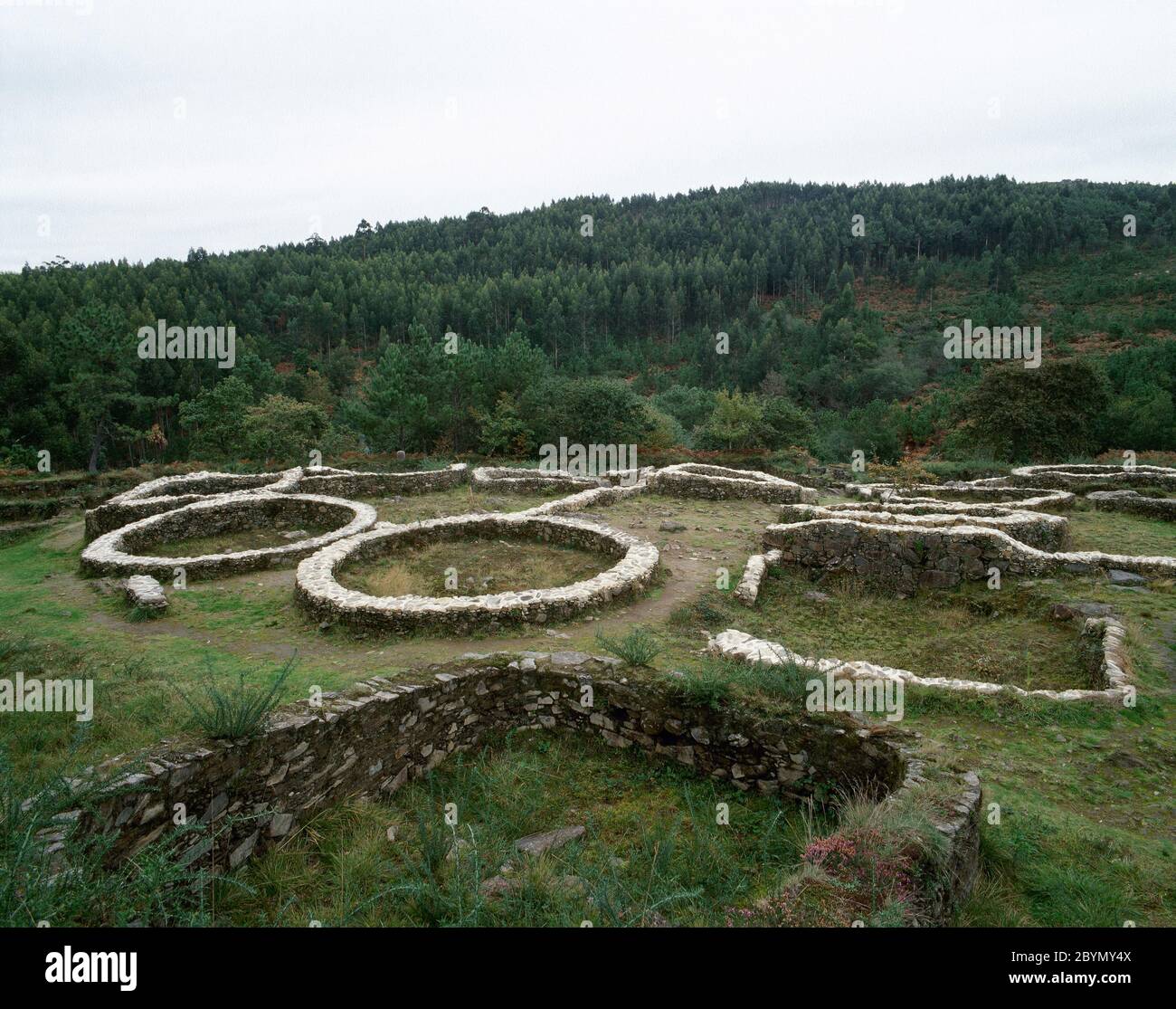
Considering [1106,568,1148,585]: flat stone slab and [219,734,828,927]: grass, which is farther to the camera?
[1106,568,1148,585]: flat stone slab

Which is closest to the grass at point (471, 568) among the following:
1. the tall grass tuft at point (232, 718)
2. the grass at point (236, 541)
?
the grass at point (236, 541)

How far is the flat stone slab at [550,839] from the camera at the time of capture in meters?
5.45

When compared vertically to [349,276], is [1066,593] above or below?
below

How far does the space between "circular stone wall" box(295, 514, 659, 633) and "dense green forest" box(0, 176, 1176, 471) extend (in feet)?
82.2

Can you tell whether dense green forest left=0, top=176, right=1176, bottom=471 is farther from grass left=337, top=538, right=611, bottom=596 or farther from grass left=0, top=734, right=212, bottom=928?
grass left=0, top=734, right=212, bottom=928

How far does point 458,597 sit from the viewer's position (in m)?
10.1

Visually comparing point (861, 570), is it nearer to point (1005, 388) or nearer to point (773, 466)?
point (773, 466)

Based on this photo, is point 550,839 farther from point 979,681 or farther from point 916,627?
point 916,627

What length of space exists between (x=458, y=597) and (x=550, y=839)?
16.4 ft

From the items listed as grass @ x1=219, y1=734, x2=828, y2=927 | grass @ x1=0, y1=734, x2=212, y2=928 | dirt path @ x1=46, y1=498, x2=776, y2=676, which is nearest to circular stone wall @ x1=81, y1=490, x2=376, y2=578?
dirt path @ x1=46, y1=498, x2=776, y2=676

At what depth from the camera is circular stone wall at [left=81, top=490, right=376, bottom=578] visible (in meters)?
12.9
